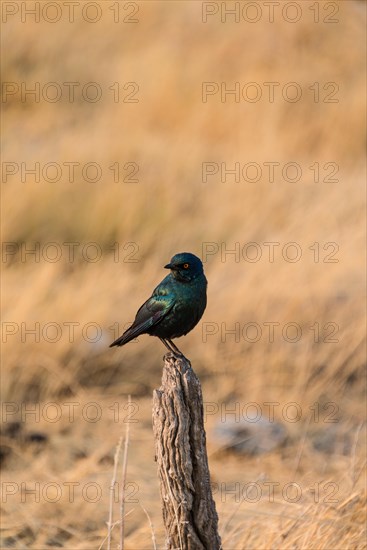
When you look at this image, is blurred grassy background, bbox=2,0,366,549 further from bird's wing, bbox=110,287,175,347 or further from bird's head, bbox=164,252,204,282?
bird's head, bbox=164,252,204,282

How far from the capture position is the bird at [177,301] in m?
3.12

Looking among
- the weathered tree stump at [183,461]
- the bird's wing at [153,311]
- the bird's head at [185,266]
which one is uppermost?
the bird's head at [185,266]

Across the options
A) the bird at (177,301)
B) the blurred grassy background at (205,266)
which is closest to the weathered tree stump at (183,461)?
the bird at (177,301)

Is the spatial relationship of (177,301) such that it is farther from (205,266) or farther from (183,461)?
(205,266)

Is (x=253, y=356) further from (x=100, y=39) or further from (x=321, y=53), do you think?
(x=100, y=39)

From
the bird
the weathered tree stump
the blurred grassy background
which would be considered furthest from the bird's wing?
the blurred grassy background

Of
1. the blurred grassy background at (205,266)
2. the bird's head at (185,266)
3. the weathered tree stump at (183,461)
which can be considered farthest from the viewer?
the blurred grassy background at (205,266)

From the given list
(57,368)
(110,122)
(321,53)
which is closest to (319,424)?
(57,368)

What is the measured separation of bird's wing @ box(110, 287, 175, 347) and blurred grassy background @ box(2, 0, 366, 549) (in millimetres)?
835

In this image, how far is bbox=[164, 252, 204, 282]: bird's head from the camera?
3.08m

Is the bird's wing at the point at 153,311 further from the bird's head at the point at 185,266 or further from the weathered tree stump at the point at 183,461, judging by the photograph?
the weathered tree stump at the point at 183,461

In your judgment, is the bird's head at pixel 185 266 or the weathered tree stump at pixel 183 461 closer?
the weathered tree stump at pixel 183 461

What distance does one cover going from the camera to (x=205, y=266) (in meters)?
7.94

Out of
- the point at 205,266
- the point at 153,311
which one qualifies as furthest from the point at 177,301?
the point at 205,266
